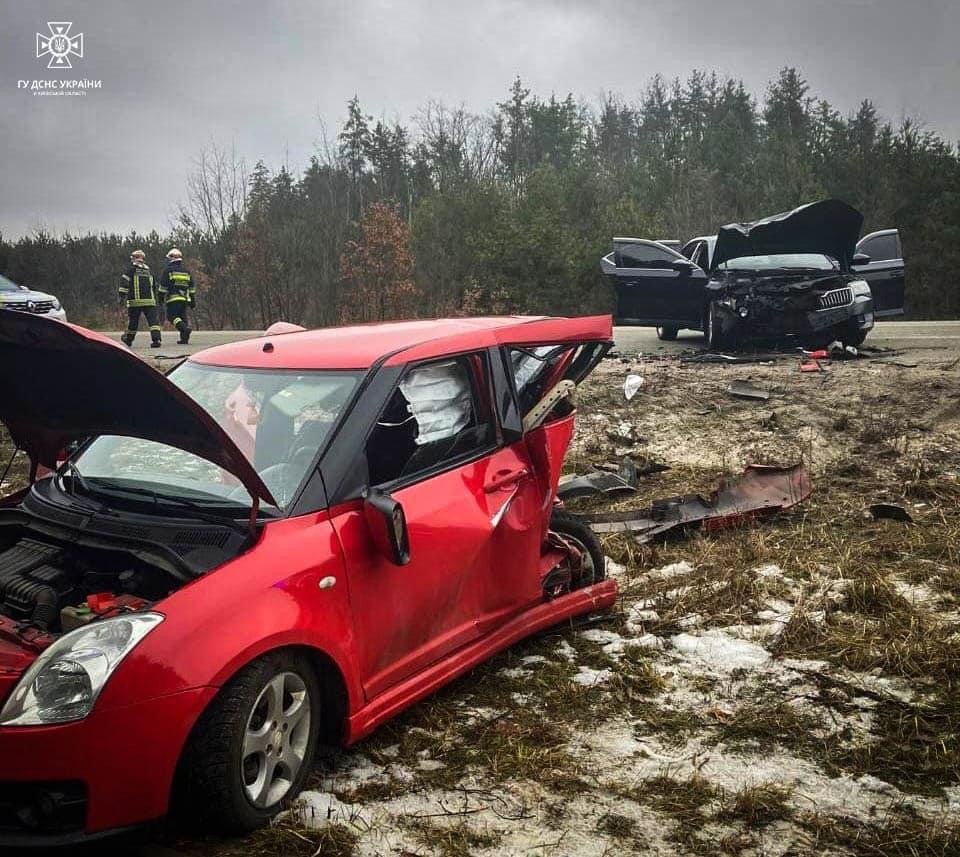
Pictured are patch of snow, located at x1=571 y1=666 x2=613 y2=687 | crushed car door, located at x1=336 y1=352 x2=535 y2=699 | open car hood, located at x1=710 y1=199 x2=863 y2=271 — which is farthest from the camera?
open car hood, located at x1=710 y1=199 x2=863 y2=271

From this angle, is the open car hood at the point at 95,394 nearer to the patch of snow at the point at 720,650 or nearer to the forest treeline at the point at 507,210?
the patch of snow at the point at 720,650

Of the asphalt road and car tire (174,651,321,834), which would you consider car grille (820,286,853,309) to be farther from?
car tire (174,651,321,834)

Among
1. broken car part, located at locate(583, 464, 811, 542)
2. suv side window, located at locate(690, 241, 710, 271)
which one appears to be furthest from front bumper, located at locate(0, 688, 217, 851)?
suv side window, located at locate(690, 241, 710, 271)

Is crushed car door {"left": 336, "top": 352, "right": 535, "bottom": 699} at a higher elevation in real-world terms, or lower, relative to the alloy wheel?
higher

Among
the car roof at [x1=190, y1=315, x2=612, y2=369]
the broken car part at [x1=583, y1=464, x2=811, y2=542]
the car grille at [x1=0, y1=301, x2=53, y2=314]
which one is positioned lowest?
the broken car part at [x1=583, y1=464, x2=811, y2=542]

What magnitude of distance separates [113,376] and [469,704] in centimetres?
194

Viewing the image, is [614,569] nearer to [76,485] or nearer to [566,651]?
[566,651]

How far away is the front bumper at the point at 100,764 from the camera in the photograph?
98.1 inches

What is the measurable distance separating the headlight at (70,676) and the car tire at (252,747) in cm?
33

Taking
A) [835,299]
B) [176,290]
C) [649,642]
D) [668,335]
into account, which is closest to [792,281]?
[835,299]

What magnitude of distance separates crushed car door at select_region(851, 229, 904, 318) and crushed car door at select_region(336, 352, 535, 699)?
1125 cm

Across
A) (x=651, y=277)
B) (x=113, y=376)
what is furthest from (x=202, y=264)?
(x=113, y=376)

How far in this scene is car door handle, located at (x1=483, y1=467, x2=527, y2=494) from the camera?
3.90 metres

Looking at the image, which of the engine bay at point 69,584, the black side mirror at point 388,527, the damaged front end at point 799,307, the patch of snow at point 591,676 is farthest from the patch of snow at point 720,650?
the damaged front end at point 799,307
